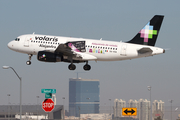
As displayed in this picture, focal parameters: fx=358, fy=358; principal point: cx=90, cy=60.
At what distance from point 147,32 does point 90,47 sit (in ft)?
34.6

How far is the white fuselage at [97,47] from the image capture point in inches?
2320

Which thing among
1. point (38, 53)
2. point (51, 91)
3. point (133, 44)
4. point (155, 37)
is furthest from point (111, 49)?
point (51, 91)

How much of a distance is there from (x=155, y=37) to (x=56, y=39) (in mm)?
17067

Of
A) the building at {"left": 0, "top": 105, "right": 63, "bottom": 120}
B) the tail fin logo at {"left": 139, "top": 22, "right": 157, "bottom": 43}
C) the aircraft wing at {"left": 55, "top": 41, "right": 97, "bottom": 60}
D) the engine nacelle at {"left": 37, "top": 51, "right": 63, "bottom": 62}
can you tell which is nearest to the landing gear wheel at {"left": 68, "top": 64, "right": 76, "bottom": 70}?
the aircraft wing at {"left": 55, "top": 41, "right": 97, "bottom": 60}

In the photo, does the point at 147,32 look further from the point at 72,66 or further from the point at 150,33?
the point at 72,66

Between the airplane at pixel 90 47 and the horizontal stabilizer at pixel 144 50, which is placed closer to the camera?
the horizontal stabilizer at pixel 144 50

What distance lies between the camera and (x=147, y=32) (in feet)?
205

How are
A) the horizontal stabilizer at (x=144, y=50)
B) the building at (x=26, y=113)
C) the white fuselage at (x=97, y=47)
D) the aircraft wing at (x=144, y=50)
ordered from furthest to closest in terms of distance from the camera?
1. the building at (x=26, y=113)
2. the white fuselage at (x=97, y=47)
3. the horizontal stabilizer at (x=144, y=50)
4. the aircraft wing at (x=144, y=50)

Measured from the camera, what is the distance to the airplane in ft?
194

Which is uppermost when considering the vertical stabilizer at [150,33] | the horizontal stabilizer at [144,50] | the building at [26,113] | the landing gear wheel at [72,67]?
the vertical stabilizer at [150,33]

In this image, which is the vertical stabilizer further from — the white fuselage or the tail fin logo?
the white fuselage

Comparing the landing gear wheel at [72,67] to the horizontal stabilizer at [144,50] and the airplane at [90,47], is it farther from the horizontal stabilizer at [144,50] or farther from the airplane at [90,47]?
the horizontal stabilizer at [144,50]

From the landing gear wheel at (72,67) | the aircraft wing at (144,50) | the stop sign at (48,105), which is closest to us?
the stop sign at (48,105)

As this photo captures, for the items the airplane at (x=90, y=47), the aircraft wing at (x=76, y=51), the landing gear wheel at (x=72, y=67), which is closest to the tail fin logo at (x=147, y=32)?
the airplane at (x=90, y=47)
